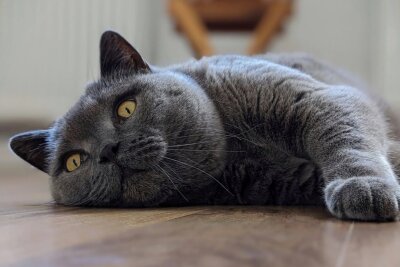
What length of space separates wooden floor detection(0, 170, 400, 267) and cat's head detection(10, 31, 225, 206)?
0.22ft

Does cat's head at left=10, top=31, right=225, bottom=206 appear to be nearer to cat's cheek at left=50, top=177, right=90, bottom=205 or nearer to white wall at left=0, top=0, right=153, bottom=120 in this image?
cat's cheek at left=50, top=177, right=90, bottom=205

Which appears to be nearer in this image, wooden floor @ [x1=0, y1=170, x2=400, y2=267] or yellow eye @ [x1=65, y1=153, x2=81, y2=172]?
wooden floor @ [x1=0, y1=170, x2=400, y2=267]

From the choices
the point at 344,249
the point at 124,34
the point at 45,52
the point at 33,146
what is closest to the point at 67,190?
the point at 33,146

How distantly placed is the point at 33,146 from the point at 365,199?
2.81 feet

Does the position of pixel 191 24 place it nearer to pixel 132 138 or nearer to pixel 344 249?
pixel 132 138

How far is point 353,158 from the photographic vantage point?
1.11 metres

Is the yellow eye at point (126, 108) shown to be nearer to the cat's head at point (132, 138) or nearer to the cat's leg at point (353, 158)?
the cat's head at point (132, 138)

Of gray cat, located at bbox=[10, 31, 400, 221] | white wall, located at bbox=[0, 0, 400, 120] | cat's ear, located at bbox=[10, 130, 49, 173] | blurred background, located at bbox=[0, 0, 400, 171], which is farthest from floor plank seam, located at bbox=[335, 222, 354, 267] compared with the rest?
blurred background, located at bbox=[0, 0, 400, 171]

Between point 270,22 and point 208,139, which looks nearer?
point 208,139

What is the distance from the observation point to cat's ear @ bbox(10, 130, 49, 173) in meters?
1.44

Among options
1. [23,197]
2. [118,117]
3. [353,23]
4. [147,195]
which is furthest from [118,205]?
[353,23]

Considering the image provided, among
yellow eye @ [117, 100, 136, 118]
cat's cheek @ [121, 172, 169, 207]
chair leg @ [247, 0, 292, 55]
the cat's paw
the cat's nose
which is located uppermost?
chair leg @ [247, 0, 292, 55]

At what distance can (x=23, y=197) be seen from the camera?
1704 millimetres

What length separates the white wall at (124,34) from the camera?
3014 mm
